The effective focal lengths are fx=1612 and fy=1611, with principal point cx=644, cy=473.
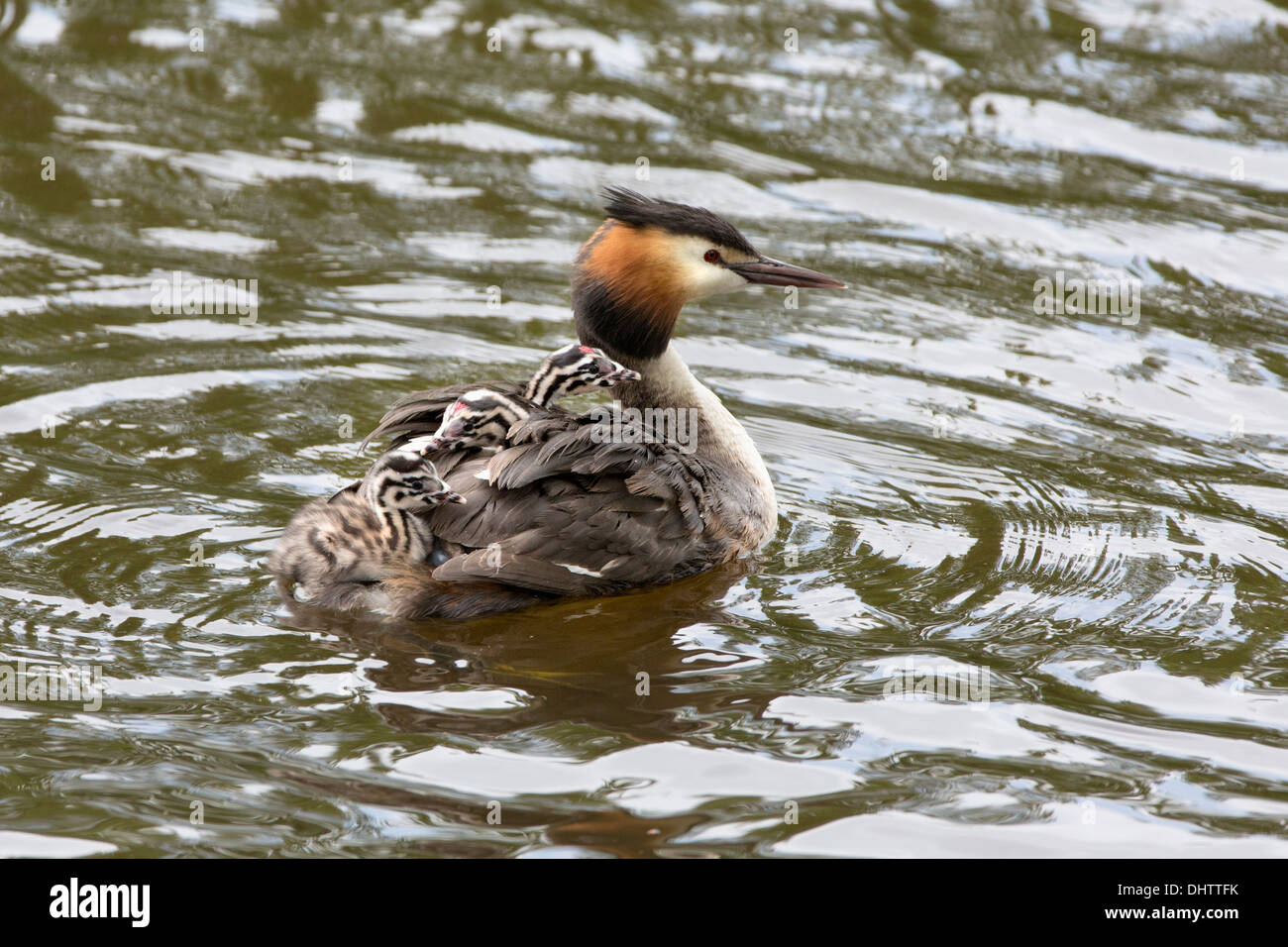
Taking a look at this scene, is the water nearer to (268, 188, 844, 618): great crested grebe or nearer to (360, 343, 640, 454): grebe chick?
(268, 188, 844, 618): great crested grebe

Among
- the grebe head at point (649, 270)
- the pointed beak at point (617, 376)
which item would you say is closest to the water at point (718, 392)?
the pointed beak at point (617, 376)

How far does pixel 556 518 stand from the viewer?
20.4ft

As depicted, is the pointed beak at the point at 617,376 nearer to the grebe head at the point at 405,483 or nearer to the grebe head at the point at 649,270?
the grebe head at the point at 649,270

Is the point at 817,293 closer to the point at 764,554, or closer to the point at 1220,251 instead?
the point at 1220,251

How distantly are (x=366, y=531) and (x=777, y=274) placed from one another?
2305mm

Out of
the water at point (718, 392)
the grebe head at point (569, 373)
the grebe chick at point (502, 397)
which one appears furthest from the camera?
the grebe head at point (569, 373)

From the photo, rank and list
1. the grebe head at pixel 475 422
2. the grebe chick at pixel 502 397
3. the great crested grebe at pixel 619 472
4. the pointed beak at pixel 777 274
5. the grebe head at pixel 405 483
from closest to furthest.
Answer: the grebe head at pixel 405 483 < the great crested grebe at pixel 619 472 < the grebe head at pixel 475 422 < the grebe chick at pixel 502 397 < the pointed beak at pixel 777 274

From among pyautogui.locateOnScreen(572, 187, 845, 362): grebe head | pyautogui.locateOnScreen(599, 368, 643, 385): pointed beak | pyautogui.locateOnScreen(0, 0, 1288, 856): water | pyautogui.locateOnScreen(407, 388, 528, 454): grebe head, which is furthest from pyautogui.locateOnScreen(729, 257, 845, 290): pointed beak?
pyautogui.locateOnScreen(407, 388, 528, 454): grebe head

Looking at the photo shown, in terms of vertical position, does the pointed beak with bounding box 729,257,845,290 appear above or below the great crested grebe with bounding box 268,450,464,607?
above

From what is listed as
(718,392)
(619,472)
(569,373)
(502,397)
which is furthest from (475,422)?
(718,392)

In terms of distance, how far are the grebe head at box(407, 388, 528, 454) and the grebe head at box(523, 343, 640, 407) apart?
0.68 ft

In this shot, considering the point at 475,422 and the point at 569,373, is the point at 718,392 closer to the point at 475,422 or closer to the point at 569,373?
the point at 569,373

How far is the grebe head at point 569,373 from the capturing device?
6.66 meters

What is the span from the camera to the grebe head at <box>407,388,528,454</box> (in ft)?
20.7
